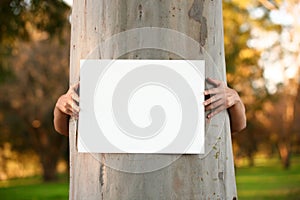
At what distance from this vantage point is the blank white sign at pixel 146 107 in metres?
1.93

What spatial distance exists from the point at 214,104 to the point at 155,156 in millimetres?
293

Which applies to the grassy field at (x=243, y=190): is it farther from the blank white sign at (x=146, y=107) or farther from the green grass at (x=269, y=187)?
the blank white sign at (x=146, y=107)

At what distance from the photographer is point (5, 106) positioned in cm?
2877

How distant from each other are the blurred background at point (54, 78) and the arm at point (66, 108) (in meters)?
7.94

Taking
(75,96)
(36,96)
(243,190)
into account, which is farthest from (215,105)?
(36,96)

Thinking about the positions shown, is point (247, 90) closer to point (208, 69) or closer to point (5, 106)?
point (5, 106)

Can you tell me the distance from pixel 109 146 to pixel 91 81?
236 millimetres

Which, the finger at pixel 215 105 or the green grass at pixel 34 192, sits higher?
the finger at pixel 215 105

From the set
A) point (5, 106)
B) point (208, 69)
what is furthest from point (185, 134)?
point (5, 106)

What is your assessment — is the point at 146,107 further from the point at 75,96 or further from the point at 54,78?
the point at 54,78

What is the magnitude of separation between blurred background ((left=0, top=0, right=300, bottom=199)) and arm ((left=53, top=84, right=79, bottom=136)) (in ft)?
26.0

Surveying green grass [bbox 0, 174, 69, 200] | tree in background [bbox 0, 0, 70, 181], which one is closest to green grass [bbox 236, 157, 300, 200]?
green grass [bbox 0, 174, 69, 200]

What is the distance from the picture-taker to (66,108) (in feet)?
6.98

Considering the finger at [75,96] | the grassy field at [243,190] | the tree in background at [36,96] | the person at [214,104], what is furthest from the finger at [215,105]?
the grassy field at [243,190]
